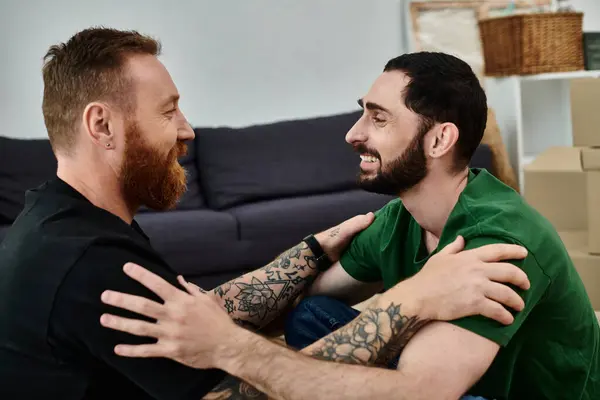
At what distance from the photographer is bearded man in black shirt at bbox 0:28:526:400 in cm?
127

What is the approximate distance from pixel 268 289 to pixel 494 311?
70 cm

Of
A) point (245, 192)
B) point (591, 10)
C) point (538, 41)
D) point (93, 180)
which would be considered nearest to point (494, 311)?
point (93, 180)

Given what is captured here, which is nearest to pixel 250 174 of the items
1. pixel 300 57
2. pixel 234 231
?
pixel 234 231

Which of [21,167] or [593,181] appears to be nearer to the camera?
[593,181]

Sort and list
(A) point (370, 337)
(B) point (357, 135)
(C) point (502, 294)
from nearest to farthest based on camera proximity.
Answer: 1. (C) point (502, 294)
2. (A) point (370, 337)
3. (B) point (357, 135)

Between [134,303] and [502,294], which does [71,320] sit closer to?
[134,303]

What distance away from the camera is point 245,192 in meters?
4.12

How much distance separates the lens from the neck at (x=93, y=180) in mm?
1470

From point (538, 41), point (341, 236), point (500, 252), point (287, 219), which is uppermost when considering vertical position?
point (538, 41)

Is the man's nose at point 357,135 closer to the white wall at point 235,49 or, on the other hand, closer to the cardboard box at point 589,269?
the cardboard box at point 589,269

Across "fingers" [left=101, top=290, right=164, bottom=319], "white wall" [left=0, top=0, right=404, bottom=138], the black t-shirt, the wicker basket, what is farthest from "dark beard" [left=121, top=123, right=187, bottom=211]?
the wicker basket

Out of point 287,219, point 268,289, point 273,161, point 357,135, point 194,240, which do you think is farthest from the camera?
point 273,161

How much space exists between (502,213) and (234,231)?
238 cm

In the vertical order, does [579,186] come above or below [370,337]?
below
